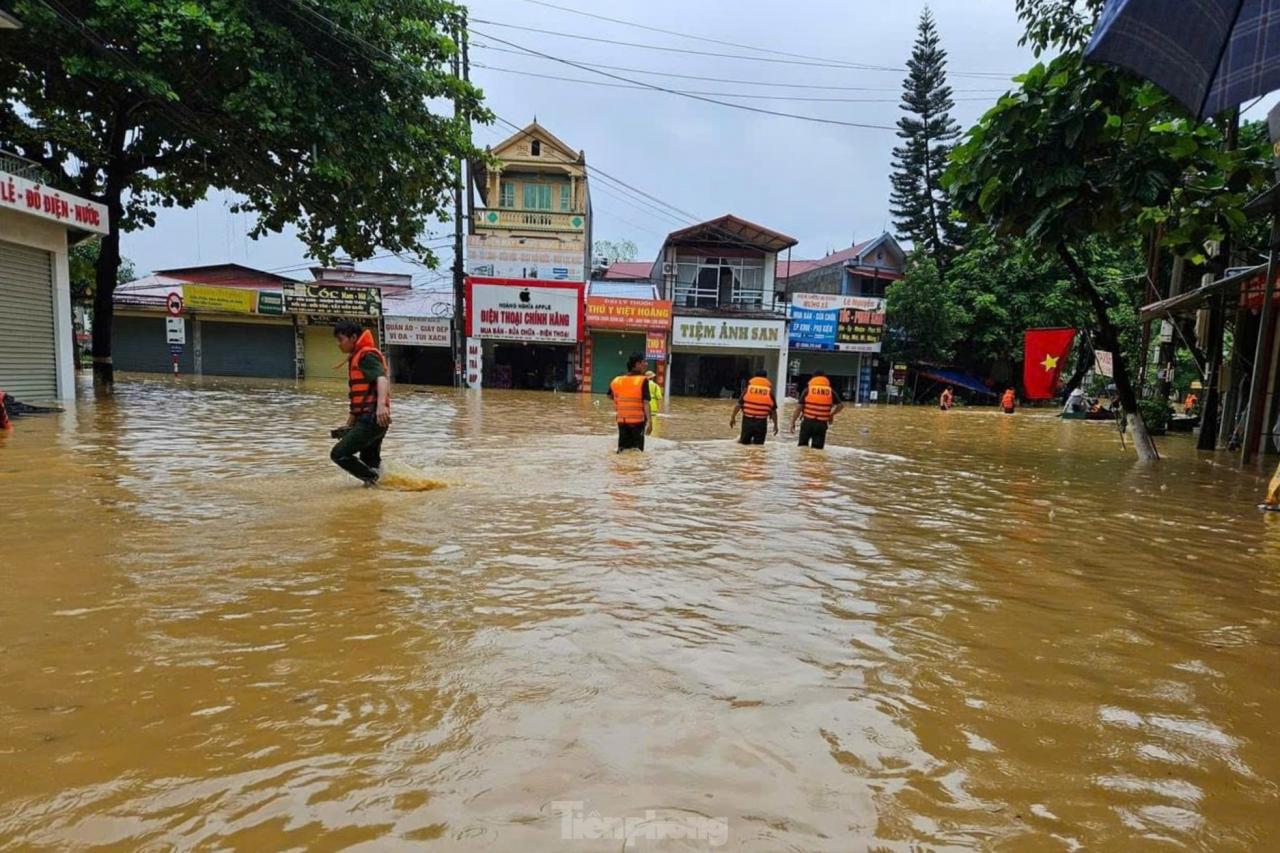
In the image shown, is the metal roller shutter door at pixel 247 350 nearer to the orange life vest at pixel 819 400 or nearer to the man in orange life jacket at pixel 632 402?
the man in orange life jacket at pixel 632 402

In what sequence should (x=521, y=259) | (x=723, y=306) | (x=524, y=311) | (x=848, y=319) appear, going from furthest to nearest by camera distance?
(x=723, y=306)
(x=848, y=319)
(x=521, y=259)
(x=524, y=311)

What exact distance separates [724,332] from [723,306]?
2.07 m

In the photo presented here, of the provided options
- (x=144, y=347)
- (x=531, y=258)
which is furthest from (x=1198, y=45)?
(x=144, y=347)

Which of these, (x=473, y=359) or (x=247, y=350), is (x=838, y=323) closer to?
(x=473, y=359)

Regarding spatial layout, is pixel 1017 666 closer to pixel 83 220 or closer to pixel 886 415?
pixel 83 220

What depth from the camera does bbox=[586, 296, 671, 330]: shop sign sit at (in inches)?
1208

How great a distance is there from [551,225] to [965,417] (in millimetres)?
18599

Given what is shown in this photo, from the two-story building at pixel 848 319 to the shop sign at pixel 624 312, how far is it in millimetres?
5768

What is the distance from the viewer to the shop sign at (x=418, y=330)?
32125 mm

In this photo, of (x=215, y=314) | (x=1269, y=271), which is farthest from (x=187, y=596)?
(x=215, y=314)

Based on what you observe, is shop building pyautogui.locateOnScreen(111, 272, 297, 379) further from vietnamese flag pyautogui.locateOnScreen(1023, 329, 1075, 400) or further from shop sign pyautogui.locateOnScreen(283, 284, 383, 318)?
vietnamese flag pyautogui.locateOnScreen(1023, 329, 1075, 400)

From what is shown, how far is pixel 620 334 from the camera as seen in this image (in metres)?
31.6

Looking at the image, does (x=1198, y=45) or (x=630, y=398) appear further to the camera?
(x=630, y=398)
